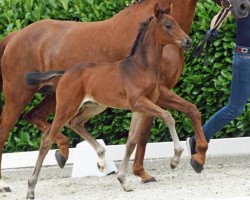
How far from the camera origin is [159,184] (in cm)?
871

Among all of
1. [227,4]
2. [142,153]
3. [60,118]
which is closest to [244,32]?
[227,4]

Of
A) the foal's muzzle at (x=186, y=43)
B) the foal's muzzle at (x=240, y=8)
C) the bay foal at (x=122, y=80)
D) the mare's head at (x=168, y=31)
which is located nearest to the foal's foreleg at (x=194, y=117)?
the bay foal at (x=122, y=80)

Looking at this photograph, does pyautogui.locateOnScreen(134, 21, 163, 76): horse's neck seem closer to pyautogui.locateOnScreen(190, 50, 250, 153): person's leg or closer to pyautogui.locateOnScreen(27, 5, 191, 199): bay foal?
pyautogui.locateOnScreen(27, 5, 191, 199): bay foal

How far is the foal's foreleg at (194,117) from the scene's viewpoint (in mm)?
8312

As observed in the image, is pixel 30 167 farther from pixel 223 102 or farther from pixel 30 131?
pixel 223 102

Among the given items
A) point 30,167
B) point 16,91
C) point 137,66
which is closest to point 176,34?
point 137,66

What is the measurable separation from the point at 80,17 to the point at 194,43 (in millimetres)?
1321

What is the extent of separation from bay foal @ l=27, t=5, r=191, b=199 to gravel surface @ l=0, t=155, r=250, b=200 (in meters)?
0.35

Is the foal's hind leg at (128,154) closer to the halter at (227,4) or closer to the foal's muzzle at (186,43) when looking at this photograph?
the foal's muzzle at (186,43)

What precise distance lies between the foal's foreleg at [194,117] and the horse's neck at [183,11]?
2.22 ft

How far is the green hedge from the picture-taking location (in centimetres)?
1008

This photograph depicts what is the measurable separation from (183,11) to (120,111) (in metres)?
2.03

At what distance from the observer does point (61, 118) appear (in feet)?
26.4

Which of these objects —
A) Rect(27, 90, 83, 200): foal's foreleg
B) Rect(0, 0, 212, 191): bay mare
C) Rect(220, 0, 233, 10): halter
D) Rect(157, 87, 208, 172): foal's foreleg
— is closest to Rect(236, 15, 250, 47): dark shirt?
Rect(220, 0, 233, 10): halter
